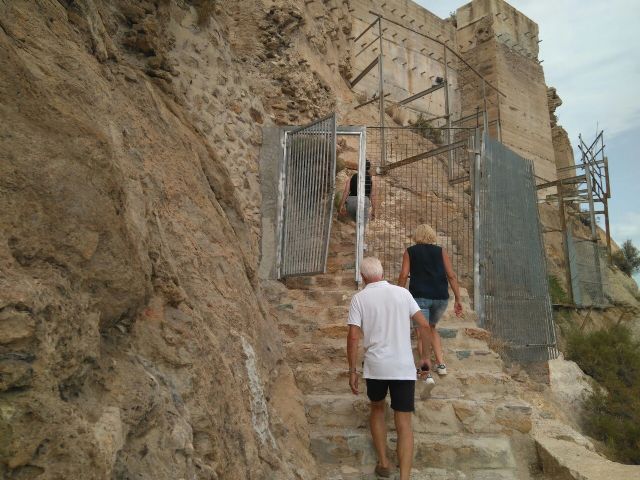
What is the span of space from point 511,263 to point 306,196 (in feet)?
9.02

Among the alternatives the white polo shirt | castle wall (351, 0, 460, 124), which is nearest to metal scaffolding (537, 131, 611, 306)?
castle wall (351, 0, 460, 124)

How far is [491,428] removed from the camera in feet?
13.2

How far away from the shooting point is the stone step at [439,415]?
4004 millimetres

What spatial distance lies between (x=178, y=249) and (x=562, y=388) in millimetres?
6638

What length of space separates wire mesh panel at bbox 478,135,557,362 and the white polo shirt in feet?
9.30

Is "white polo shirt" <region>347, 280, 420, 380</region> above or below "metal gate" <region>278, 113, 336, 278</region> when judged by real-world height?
below

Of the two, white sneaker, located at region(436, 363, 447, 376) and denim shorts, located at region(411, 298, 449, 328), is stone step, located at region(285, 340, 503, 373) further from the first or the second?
denim shorts, located at region(411, 298, 449, 328)

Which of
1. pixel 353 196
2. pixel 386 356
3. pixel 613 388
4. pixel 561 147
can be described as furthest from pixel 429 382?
pixel 561 147

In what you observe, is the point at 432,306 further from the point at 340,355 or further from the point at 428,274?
the point at 340,355

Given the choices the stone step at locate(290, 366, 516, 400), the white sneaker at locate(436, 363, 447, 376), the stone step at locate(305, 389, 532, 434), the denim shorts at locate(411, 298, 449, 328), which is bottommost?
the stone step at locate(305, 389, 532, 434)

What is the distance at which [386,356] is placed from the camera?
11.0 feet

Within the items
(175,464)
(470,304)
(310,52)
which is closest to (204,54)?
(310,52)

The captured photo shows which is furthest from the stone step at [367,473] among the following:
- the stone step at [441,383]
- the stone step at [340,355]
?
the stone step at [340,355]

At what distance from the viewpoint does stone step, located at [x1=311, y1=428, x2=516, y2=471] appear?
12.2 feet
